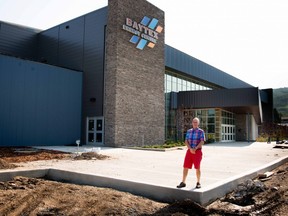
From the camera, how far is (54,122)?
22203mm

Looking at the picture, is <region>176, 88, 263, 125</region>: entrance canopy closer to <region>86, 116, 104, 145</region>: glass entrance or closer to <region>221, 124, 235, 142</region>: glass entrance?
<region>221, 124, 235, 142</region>: glass entrance

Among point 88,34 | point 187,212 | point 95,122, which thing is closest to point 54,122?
point 95,122

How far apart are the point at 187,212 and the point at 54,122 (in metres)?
18.5

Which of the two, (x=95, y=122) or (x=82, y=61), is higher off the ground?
(x=82, y=61)

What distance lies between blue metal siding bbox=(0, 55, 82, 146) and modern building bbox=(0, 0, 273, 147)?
7 cm

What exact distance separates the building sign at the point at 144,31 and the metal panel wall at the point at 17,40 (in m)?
11.6

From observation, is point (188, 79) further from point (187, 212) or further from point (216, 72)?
point (187, 212)

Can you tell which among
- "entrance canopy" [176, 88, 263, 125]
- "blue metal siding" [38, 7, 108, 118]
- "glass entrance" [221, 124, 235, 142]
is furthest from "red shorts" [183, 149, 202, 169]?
"glass entrance" [221, 124, 235, 142]

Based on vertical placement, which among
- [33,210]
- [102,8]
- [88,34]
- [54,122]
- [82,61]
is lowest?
[33,210]

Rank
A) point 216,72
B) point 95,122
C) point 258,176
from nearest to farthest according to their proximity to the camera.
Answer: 1. point 258,176
2. point 95,122
3. point 216,72

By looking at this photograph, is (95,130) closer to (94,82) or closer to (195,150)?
(94,82)

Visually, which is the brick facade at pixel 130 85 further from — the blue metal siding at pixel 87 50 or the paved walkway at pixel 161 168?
the paved walkway at pixel 161 168

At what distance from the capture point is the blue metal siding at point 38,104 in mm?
19516

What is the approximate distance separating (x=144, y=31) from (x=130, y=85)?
5388 mm
